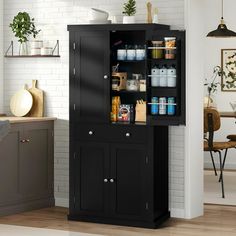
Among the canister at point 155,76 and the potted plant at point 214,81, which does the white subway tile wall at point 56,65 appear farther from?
the potted plant at point 214,81

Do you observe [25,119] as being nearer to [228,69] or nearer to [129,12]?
[129,12]

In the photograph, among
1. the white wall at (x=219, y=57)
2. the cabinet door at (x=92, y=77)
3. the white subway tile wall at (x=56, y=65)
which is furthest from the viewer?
the white wall at (x=219, y=57)

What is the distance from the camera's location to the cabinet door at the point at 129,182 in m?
6.47

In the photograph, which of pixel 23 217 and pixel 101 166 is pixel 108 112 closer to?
pixel 101 166

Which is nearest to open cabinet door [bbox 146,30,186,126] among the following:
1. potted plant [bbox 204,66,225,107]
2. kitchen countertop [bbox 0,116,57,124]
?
kitchen countertop [bbox 0,116,57,124]

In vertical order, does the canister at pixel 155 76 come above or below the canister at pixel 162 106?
above

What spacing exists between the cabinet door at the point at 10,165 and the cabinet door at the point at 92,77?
690 millimetres

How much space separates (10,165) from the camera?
6934 millimetres

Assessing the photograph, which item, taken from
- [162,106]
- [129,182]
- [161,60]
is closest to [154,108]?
[162,106]

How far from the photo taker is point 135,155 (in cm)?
648

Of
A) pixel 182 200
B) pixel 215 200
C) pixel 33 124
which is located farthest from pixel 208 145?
pixel 33 124

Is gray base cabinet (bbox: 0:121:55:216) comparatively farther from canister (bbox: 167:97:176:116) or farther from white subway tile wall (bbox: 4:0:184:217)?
canister (bbox: 167:97:176:116)

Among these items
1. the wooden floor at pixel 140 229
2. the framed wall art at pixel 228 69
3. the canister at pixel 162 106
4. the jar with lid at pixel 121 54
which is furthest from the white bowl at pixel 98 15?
the framed wall art at pixel 228 69

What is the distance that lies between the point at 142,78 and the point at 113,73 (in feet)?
0.97
